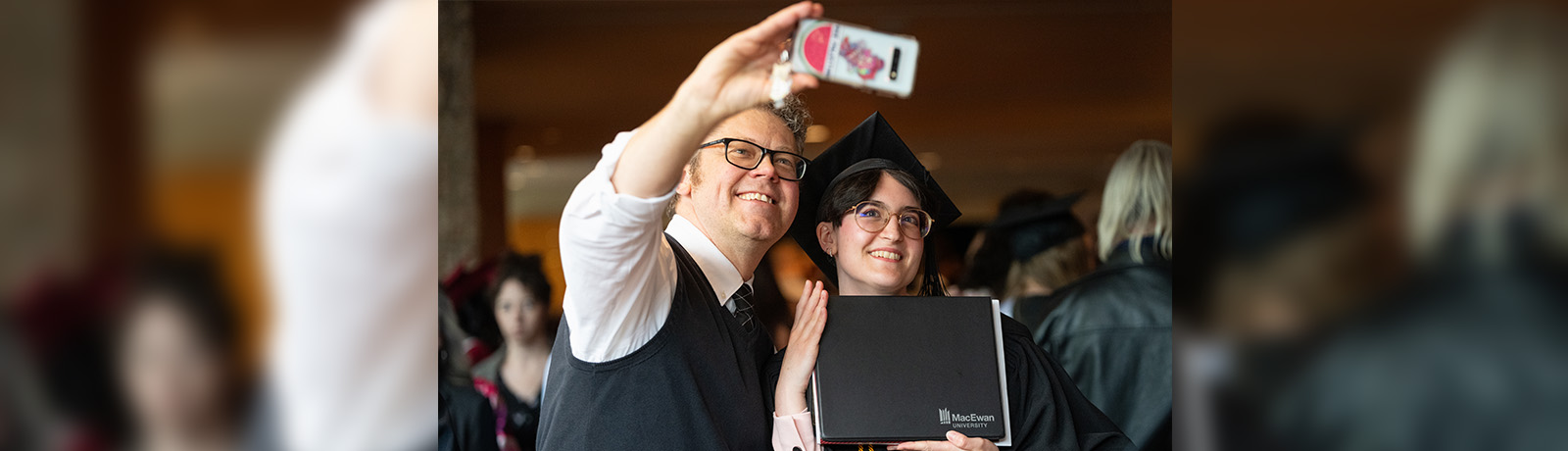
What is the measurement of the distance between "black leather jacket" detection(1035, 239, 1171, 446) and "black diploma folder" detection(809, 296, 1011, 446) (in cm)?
85

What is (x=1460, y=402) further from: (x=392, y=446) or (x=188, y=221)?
(x=188, y=221)

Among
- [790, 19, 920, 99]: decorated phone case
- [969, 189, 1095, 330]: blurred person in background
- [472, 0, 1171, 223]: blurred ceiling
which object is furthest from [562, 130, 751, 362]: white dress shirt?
[969, 189, 1095, 330]: blurred person in background

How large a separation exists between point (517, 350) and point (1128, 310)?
5.55 feet

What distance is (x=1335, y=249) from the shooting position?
197cm

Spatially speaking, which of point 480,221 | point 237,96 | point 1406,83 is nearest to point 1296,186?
point 1406,83

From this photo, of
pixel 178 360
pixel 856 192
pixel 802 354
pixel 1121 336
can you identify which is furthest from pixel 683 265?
pixel 1121 336

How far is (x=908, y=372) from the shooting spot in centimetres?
194

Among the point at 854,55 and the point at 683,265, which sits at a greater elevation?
the point at 854,55

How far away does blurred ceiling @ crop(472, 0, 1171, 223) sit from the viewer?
2.94 meters

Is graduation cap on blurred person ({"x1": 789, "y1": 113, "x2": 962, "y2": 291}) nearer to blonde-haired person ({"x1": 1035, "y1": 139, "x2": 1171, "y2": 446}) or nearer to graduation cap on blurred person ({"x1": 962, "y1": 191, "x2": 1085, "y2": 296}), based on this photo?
blonde-haired person ({"x1": 1035, "y1": 139, "x2": 1171, "y2": 446})

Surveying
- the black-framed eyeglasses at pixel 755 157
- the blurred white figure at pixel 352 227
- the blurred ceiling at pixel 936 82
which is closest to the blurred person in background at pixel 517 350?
the blurred ceiling at pixel 936 82

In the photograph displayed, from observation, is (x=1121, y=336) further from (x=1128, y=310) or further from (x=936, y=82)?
(x=936, y=82)

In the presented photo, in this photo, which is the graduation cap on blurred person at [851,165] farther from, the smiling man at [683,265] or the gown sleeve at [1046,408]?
the gown sleeve at [1046,408]

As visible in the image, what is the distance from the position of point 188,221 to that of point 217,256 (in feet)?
0.21
